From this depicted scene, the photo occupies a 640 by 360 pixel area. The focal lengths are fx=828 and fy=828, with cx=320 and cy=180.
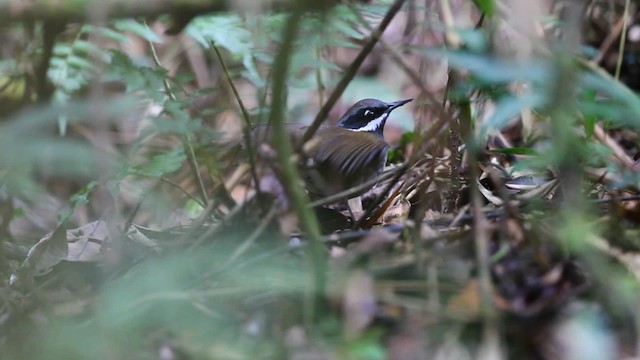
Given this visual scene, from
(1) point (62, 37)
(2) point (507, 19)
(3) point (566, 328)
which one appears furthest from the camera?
(1) point (62, 37)

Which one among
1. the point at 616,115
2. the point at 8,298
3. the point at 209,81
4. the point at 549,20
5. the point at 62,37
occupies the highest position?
the point at 616,115

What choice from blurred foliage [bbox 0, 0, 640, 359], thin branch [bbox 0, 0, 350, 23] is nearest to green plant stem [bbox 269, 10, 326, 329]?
blurred foliage [bbox 0, 0, 640, 359]

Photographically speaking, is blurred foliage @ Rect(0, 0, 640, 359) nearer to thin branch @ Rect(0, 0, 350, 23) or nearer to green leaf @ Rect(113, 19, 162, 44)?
thin branch @ Rect(0, 0, 350, 23)

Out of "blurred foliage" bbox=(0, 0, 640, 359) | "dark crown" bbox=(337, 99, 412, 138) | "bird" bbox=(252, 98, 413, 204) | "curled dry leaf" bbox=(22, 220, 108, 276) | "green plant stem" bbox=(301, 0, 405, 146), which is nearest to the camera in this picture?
"blurred foliage" bbox=(0, 0, 640, 359)

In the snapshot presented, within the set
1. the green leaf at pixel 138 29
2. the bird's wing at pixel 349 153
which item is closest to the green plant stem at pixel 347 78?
the bird's wing at pixel 349 153

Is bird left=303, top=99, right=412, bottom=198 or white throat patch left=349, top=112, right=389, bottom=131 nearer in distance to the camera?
bird left=303, top=99, right=412, bottom=198

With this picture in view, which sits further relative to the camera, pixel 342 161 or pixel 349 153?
pixel 349 153

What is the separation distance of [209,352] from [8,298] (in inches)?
34.1

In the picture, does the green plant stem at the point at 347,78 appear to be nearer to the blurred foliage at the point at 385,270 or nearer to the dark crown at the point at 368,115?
the blurred foliage at the point at 385,270

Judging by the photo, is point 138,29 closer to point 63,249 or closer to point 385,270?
point 63,249

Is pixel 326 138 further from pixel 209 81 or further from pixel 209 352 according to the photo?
pixel 209 81

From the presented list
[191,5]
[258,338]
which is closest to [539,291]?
[258,338]

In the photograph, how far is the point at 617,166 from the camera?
2.77m

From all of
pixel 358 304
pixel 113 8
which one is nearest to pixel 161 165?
pixel 113 8
